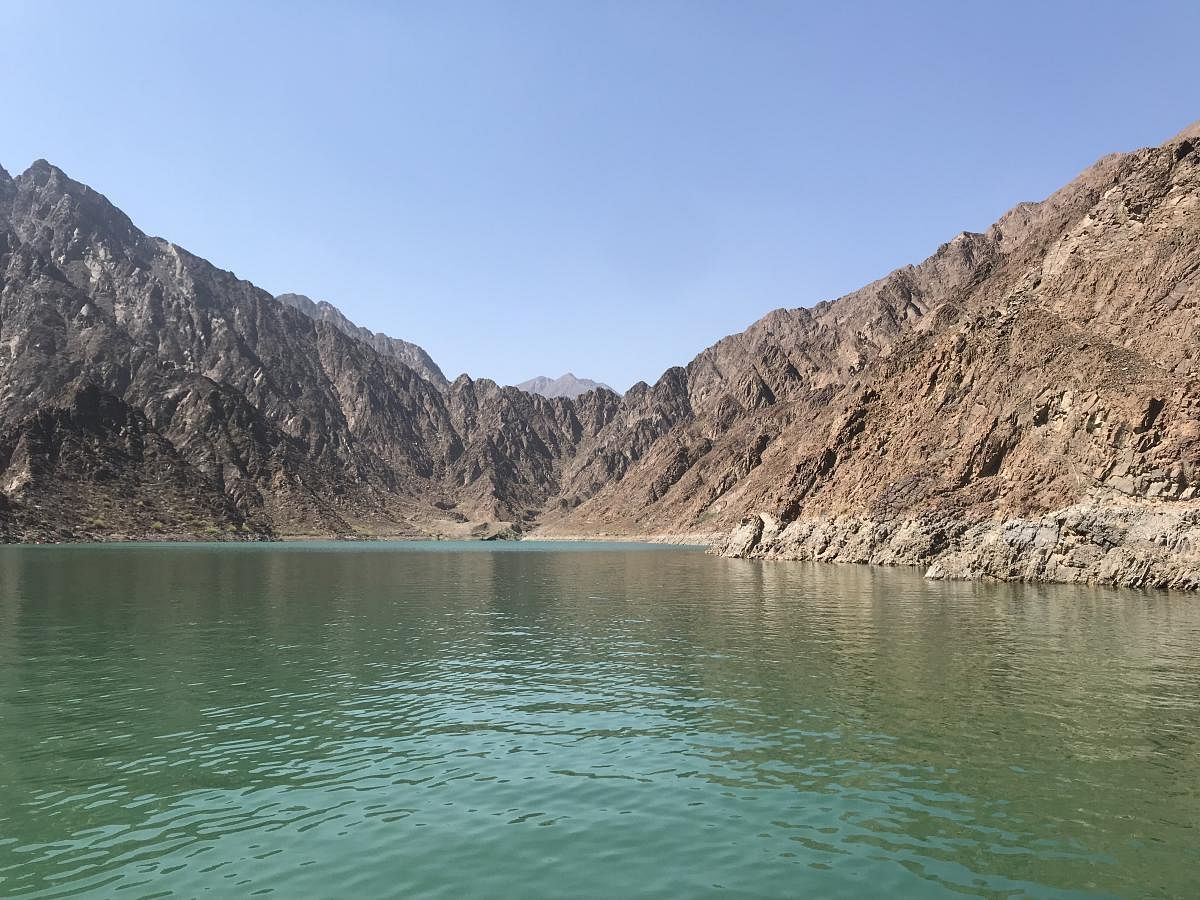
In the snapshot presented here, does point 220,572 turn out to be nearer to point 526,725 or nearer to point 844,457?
point 526,725

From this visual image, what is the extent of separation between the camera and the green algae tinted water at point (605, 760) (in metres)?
13.1

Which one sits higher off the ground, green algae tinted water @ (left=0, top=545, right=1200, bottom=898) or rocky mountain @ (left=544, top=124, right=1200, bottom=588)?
rocky mountain @ (left=544, top=124, right=1200, bottom=588)

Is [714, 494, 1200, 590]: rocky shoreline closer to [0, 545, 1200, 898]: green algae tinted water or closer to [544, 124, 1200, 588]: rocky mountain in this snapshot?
[544, 124, 1200, 588]: rocky mountain

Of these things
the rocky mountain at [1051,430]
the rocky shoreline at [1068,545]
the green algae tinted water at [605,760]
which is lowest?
the green algae tinted water at [605,760]

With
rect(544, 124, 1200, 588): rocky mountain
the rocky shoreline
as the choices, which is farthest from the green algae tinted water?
rect(544, 124, 1200, 588): rocky mountain

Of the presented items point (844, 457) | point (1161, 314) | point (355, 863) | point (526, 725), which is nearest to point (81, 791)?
point (355, 863)

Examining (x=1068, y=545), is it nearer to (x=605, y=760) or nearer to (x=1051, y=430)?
(x=1051, y=430)

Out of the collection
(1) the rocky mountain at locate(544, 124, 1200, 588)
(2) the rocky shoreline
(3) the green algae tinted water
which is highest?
(1) the rocky mountain at locate(544, 124, 1200, 588)

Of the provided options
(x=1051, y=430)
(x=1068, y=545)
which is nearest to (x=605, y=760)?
(x=1068, y=545)

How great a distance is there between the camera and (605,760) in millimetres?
19250

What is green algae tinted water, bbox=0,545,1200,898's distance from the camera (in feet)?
42.9

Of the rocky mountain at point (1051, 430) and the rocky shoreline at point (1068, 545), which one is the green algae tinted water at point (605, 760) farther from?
the rocky mountain at point (1051, 430)

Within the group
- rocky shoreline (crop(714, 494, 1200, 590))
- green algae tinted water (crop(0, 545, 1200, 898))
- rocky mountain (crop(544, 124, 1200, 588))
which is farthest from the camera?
rocky mountain (crop(544, 124, 1200, 588))

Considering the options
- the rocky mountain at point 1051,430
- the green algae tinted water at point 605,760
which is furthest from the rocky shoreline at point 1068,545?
the green algae tinted water at point 605,760
